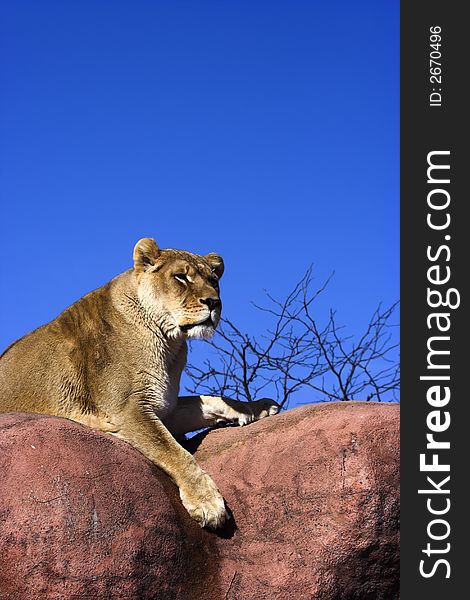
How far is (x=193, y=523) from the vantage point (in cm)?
627

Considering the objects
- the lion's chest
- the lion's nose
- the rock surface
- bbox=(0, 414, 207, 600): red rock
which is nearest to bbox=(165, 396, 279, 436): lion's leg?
the lion's chest

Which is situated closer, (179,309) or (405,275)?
(405,275)

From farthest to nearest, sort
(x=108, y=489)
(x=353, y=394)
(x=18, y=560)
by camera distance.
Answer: (x=353, y=394) → (x=108, y=489) → (x=18, y=560)

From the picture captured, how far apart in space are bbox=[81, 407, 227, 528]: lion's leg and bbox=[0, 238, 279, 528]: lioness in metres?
A: 0.01

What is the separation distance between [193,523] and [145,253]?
2.19 meters

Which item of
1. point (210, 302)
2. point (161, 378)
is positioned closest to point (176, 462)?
point (161, 378)

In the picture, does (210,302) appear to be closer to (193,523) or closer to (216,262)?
(216,262)

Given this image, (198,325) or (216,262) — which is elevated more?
(216,262)

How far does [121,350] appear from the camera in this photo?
7281mm

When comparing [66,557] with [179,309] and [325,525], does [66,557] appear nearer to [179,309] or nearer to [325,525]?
[325,525]

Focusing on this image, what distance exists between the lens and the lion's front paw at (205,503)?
20.5ft

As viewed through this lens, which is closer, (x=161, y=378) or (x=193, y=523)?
(x=193, y=523)

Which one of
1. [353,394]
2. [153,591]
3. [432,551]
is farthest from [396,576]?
[353,394]

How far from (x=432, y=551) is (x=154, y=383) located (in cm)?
234
